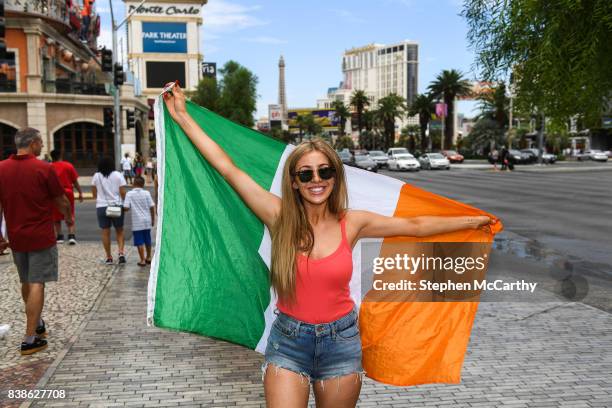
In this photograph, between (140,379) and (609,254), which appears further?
(609,254)

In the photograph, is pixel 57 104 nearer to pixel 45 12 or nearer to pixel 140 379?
pixel 45 12

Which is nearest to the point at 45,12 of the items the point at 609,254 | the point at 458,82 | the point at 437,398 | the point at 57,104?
the point at 57,104

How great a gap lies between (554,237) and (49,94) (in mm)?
35462

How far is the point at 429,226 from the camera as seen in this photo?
332cm

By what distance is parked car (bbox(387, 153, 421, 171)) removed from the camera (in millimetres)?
47906

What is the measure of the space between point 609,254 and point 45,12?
40268 mm

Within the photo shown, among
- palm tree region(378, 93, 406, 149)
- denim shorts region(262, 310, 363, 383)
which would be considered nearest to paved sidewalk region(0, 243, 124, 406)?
denim shorts region(262, 310, 363, 383)

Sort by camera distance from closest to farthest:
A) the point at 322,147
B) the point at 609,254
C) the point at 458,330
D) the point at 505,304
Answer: the point at 322,147 < the point at 458,330 < the point at 505,304 < the point at 609,254

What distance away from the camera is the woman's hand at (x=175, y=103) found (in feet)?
11.8

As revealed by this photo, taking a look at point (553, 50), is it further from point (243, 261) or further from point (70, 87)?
Answer: point (70, 87)

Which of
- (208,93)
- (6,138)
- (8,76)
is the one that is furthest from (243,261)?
(208,93)

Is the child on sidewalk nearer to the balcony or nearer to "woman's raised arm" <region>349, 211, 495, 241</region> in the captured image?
"woman's raised arm" <region>349, 211, 495, 241</region>

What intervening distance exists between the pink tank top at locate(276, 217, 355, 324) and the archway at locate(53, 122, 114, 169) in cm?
4240

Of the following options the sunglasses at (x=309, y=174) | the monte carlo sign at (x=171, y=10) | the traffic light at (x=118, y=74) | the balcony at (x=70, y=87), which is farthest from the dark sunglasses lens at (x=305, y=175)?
the monte carlo sign at (x=171, y=10)
